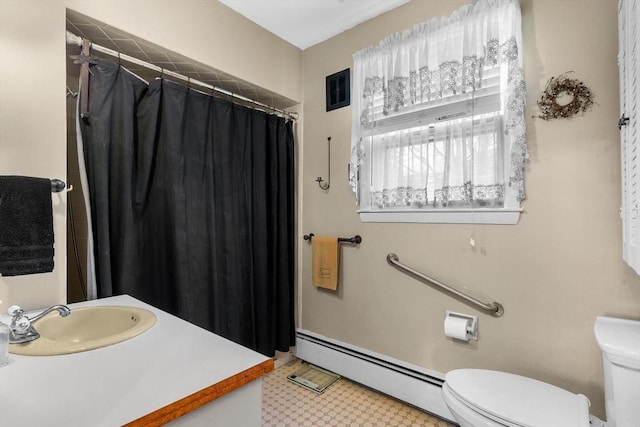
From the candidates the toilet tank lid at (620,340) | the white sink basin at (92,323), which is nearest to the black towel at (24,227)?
the white sink basin at (92,323)

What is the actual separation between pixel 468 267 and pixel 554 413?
2.35 ft

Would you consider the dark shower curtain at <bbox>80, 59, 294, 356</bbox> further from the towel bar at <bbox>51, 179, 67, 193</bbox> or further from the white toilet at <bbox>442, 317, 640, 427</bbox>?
the white toilet at <bbox>442, 317, 640, 427</bbox>

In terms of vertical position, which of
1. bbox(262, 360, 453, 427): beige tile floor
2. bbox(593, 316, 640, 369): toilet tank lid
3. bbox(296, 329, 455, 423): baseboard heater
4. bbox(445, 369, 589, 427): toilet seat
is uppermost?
bbox(593, 316, 640, 369): toilet tank lid

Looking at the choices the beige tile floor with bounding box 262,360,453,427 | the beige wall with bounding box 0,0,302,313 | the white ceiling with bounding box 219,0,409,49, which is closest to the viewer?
the beige wall with bounding box 0,0,302,313

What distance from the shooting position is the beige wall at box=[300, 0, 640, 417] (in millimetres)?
1363

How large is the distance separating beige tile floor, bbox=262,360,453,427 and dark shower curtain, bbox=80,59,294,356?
0.42 metres

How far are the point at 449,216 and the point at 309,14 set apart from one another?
156cm

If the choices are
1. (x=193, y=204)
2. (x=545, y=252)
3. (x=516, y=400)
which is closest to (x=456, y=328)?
(x=516, y=400)

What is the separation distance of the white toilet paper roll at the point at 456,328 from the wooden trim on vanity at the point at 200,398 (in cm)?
117

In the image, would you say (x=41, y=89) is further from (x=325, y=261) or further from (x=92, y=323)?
(x=325, y=261)

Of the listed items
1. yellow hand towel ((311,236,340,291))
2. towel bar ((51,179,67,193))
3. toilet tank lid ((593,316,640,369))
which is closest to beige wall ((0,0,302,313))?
towel bar ((51,179,67,193))

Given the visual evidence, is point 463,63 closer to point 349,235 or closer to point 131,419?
point 349,235

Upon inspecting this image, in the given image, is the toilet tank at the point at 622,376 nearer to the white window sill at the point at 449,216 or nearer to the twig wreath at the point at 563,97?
the white window sill at the point at 449,216

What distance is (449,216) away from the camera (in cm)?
176
